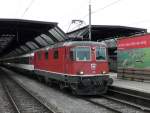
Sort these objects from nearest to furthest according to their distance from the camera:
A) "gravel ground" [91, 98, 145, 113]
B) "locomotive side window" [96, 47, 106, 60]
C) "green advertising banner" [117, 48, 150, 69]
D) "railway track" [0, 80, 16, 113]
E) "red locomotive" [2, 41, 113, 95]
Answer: "gravel ground" [91, 98, 145, 113]
"railway track" [0, 80, 16, 113]
"red locomotive" [2, 41, 113, 95]
"locomotive side window" [96, 47, 106, 60]
"green advertising banner" [117, 48, 150, 69]

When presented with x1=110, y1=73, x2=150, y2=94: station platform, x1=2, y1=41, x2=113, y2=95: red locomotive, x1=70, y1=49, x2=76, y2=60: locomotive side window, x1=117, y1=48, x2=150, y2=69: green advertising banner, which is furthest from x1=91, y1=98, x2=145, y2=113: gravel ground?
x1=117, y1=48, x2=150, y2=69: green advertising banner

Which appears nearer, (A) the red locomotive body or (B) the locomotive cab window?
(A) the red locomotive body

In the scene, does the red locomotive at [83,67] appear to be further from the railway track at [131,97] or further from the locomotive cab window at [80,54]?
the railway track at [131,97]

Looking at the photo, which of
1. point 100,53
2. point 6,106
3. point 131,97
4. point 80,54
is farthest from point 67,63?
point 6,106

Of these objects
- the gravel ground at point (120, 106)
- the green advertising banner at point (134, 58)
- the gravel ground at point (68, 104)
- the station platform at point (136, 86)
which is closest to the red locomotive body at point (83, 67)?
the gravel ground at point (68, 104)

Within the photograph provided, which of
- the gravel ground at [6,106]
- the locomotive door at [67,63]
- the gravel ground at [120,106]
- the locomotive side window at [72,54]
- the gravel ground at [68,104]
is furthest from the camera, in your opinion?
the locomotive door at [67,63]

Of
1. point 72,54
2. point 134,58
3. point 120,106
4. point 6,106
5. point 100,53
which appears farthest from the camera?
point 134,58

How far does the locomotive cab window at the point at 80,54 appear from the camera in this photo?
742 inches

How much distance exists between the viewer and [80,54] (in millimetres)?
19062

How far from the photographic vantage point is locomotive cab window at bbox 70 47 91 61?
61.9 ft

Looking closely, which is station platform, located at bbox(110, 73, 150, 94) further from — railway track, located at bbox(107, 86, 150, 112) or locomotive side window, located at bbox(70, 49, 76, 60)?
locomotive side window, located at bbox(70, 49, 76, 60)

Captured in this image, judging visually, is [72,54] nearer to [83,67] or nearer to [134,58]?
[83,67]

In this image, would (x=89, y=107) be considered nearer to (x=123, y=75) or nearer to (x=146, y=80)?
(x=146, y=80)

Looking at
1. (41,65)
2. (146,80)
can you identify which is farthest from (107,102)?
(41,65)
